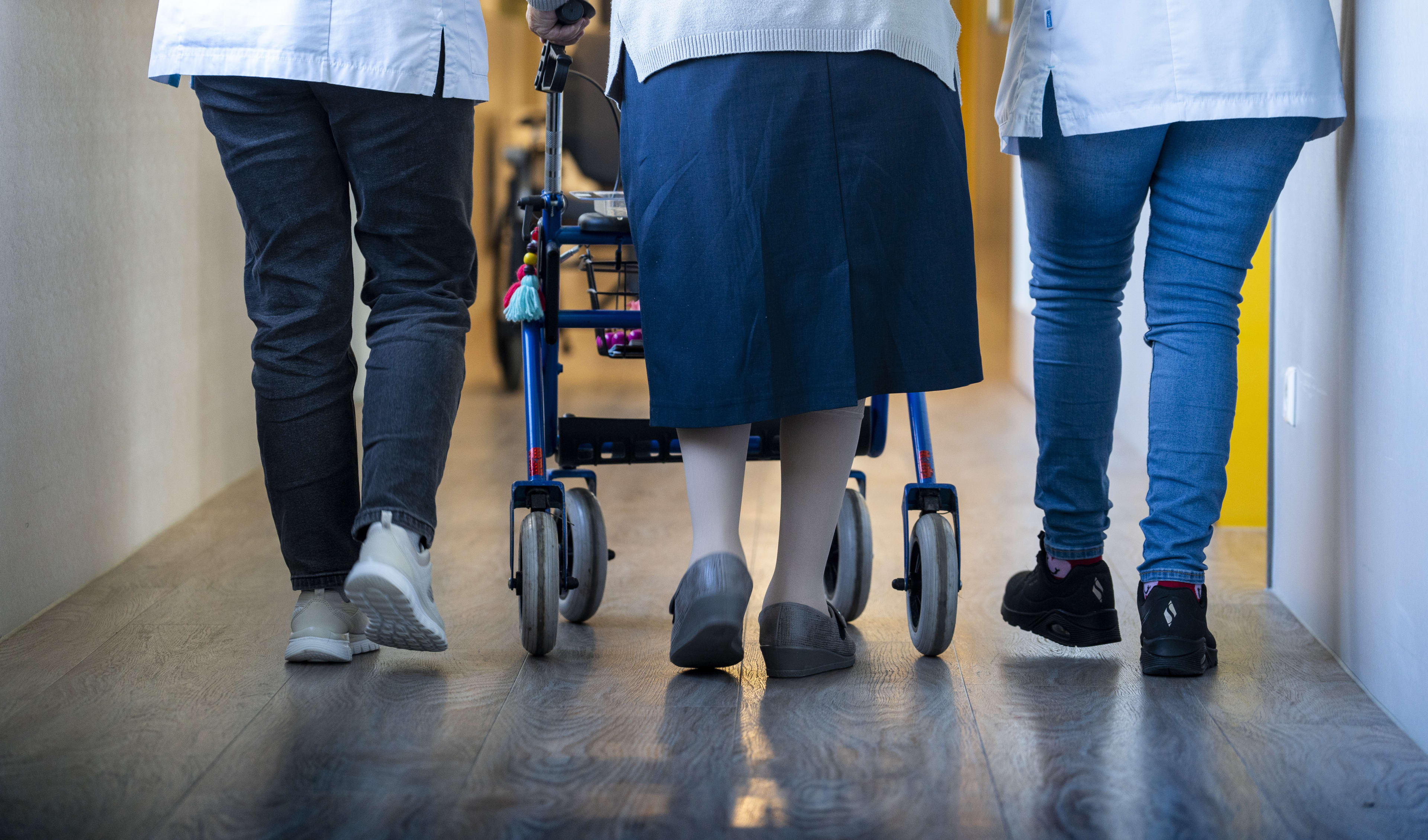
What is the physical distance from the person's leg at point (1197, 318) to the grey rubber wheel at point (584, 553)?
0.60 m

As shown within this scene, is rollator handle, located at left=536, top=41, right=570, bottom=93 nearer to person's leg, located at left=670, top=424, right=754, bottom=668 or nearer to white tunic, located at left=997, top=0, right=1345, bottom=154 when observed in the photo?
person's leg, located at left=670, top=424, right=754, bottom=668

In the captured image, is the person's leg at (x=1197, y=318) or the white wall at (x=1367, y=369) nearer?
the white wall at (x=1367, y=369)

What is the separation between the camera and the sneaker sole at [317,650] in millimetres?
1292

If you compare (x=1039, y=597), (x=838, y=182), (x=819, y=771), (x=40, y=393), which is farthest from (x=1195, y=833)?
(x=40, y=393)

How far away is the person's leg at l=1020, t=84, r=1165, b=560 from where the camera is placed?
129 cm

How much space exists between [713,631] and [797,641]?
0.11 meters

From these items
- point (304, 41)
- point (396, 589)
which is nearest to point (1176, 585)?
point (396, 589)

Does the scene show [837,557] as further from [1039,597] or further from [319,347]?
[319,347]

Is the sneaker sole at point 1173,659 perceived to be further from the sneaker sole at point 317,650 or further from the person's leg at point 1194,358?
the sneaker sole at point 317,650

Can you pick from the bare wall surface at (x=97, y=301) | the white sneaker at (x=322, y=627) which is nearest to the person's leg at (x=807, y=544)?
the white sneaker at (x=322, y=627)

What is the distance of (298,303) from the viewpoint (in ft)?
4.09

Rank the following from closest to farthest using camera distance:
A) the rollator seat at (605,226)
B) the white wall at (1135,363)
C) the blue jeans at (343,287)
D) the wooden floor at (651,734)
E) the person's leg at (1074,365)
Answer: the wooden floor at (651,734) → the blue jeans at (343,287) → the person's leg at (1074,365) → the rollator seat at (605,226) → the white wall at (1135,363)

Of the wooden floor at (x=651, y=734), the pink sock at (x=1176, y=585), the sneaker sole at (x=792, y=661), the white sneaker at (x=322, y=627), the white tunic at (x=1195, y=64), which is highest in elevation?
the white tunic at (x=1195, y=64)

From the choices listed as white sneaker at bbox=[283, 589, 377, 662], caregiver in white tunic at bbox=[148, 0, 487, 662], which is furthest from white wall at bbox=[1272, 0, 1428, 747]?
white sneaker at bbox=[283, 589, 377, 662]
